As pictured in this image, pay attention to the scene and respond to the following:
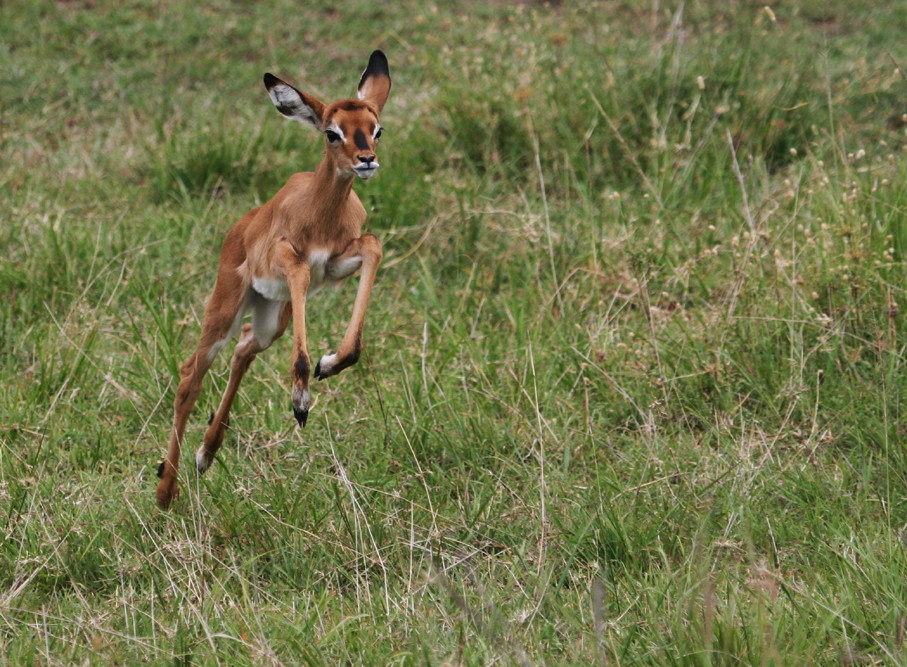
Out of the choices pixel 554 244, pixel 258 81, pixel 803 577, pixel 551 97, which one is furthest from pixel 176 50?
pixel 803 577

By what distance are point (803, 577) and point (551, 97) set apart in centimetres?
425

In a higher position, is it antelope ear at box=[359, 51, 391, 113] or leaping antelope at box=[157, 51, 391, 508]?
antelope ear at box=[359, 51, 391, 113]

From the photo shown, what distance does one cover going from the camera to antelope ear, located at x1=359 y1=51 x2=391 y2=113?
2662 mm

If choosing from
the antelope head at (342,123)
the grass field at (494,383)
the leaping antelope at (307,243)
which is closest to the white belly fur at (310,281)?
the leaping antelope at (307,243)

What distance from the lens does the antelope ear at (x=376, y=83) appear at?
266 cm

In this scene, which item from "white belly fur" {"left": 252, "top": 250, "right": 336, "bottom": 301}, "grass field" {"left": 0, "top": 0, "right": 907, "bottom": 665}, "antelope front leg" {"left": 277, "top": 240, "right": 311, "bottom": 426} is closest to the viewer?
"antelope front leg" {"left": 277, "top": 240, "right": 311, "bottom": 426}

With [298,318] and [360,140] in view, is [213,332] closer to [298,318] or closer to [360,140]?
[298,318]

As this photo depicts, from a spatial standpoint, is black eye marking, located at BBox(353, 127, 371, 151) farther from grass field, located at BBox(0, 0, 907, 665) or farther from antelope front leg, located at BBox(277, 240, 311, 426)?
grass field, located at BBox(0, 0, 907, 665)

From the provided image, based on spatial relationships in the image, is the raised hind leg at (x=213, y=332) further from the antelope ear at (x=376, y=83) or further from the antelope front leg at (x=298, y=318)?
the antelope ear at (x=376, y=83)

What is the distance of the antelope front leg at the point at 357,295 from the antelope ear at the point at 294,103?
12.7 inches

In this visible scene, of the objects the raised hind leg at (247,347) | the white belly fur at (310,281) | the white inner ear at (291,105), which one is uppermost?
the white inner ear at (291,105)

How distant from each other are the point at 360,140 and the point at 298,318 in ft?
1.47

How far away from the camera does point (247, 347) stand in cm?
339

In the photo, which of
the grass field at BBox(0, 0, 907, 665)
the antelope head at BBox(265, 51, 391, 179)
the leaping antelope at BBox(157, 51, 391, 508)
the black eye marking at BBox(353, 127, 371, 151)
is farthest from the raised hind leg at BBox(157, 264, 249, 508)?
the black eye marking at BBox(353, 127, 371, 151)
